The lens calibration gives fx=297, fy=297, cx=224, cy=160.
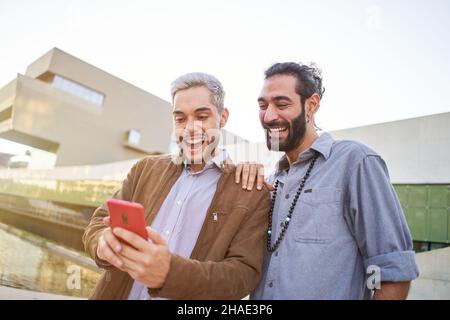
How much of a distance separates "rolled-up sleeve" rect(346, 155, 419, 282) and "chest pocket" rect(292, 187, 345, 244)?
80mm

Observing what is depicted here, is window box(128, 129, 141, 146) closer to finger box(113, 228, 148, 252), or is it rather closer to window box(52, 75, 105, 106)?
window box(52, 75, 105, 106)

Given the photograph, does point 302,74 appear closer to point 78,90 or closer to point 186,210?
point 186,210

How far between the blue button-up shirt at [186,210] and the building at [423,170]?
7075 millimetres

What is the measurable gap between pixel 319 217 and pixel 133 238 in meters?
1.17

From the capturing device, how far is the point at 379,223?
1.67m

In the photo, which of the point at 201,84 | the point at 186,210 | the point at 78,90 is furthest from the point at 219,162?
the point at 78,90

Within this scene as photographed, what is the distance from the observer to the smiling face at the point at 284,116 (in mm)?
2254

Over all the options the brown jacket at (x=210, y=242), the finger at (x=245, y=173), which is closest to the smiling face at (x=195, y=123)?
the brown jacket at (x=210, y=242)

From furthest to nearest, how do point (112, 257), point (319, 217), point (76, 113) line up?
point (76, 113), point (319, 217), point (112, 257)

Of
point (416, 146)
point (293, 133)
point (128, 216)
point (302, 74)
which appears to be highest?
point (416, 146)

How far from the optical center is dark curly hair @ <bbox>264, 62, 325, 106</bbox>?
235 centimetres

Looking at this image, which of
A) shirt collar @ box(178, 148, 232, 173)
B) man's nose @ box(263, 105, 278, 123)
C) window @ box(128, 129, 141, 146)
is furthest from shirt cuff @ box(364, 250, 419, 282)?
window @ box(128, 129, 141, 146)

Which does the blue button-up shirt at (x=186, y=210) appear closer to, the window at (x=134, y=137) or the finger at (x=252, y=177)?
the finger at (x=252, y=177)
